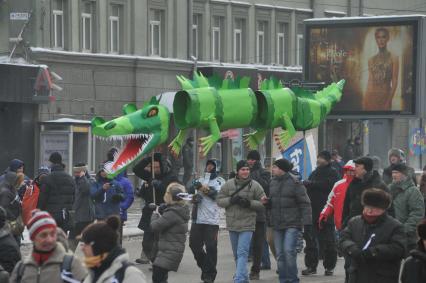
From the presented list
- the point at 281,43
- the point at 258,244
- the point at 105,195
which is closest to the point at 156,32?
the point at 281,43

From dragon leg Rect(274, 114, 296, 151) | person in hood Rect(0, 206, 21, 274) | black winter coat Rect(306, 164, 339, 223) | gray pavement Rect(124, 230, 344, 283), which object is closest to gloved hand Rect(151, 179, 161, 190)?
gray pavement Rect(124, 230, 344, 283)

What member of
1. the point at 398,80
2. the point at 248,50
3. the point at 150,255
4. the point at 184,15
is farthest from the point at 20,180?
the point at 248,50

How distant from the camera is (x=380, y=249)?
12.0 metres

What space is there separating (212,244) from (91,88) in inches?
923

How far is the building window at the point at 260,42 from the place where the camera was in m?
50.3

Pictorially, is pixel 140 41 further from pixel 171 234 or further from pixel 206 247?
pixel 171 234

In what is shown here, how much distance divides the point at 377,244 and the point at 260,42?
38701 millimetres

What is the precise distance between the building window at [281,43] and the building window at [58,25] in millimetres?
12575

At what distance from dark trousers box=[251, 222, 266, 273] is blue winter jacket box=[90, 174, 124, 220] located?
2.13 m

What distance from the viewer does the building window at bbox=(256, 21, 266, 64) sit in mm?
50306

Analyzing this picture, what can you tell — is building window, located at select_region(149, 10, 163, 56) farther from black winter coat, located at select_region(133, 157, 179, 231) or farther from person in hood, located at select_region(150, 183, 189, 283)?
person in hood, located at select_region(150, 183, 189, 283)

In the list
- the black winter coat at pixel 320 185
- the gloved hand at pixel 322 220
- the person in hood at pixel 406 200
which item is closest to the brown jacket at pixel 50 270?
the person in hood at pixel 406 200

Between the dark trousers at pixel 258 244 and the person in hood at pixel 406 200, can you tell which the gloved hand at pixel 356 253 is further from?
the dark trousers at pixel 258 244

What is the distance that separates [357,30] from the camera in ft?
112
